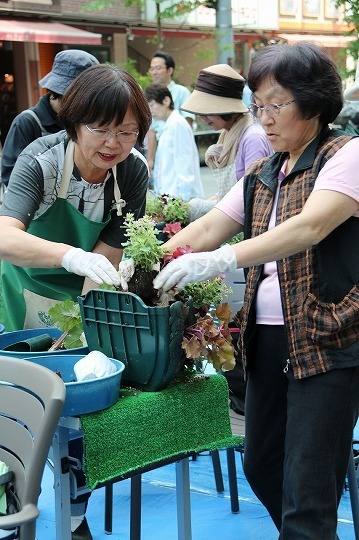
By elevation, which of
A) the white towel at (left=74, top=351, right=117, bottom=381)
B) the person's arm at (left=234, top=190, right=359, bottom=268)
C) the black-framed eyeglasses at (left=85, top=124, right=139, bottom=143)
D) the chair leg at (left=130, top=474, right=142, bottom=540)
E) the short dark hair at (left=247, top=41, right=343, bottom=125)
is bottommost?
the chair leg at (left=130, top=474, right=142, bottom=540)

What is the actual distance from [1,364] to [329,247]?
860 mm

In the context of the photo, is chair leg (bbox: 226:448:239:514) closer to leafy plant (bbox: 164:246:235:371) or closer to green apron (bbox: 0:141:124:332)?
green apron (bbox: 0:141:124:332)

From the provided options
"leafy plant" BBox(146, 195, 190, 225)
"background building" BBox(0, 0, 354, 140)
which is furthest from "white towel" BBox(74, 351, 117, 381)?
"background building" BBox(0, 0, 354, 140)

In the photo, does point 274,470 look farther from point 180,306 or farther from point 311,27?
point 311,27

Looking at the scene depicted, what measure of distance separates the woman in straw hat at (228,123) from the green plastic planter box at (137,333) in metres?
2.03

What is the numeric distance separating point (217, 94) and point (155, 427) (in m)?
2.48

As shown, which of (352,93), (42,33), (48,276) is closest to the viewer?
(48,276)

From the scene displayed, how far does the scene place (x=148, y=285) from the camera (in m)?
2.07

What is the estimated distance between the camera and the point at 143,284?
207 centimetres

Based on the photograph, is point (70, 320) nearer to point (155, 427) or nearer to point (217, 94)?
point (155, 427)

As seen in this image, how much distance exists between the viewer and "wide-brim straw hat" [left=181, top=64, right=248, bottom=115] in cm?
406

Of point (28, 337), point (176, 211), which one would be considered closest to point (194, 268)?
point (28, 337)

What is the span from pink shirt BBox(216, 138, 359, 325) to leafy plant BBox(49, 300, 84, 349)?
515 mm

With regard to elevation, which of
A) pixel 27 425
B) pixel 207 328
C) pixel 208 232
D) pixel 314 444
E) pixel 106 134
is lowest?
pixel 314 444
